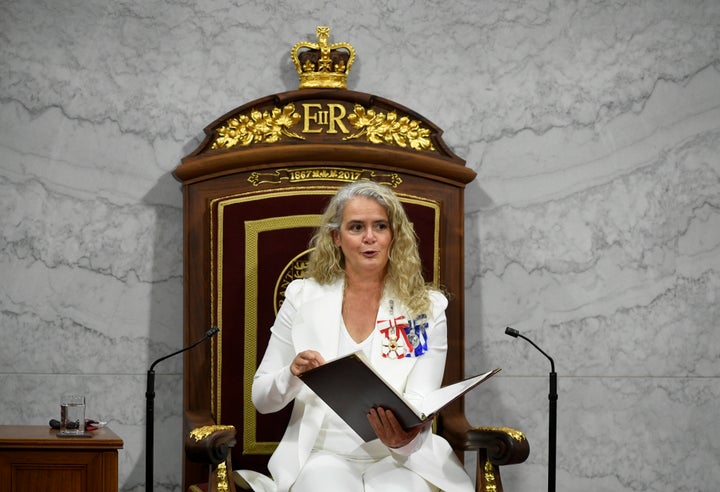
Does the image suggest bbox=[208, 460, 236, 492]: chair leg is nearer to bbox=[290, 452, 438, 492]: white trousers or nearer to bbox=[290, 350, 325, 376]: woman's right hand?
bbox=[290, 452, 438, 492]: white trousers

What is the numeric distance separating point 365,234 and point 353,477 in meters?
0.86

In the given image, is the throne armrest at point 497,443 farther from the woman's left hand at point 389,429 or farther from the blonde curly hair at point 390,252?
the blonde curly hair at point 390,252

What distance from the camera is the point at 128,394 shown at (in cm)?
450

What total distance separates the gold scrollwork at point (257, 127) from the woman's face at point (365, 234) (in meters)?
0.58

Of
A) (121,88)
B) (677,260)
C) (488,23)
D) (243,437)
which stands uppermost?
(488,23)

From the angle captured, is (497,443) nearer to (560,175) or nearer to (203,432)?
(203,432)

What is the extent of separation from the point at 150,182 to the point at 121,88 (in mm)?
418

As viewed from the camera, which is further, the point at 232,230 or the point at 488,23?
the point at 488,23

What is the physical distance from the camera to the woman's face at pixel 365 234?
377 centimetres

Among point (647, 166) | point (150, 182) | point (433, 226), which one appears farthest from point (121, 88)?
point (647, 166)

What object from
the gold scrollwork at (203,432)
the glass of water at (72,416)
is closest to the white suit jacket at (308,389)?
the gold scrollwork at (203,432)

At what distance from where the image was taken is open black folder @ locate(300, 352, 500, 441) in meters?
3.14

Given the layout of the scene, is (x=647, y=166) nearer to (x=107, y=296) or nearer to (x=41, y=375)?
(x=107, y=296)

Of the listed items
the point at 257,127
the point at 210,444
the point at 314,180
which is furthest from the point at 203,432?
the point at 257,127
